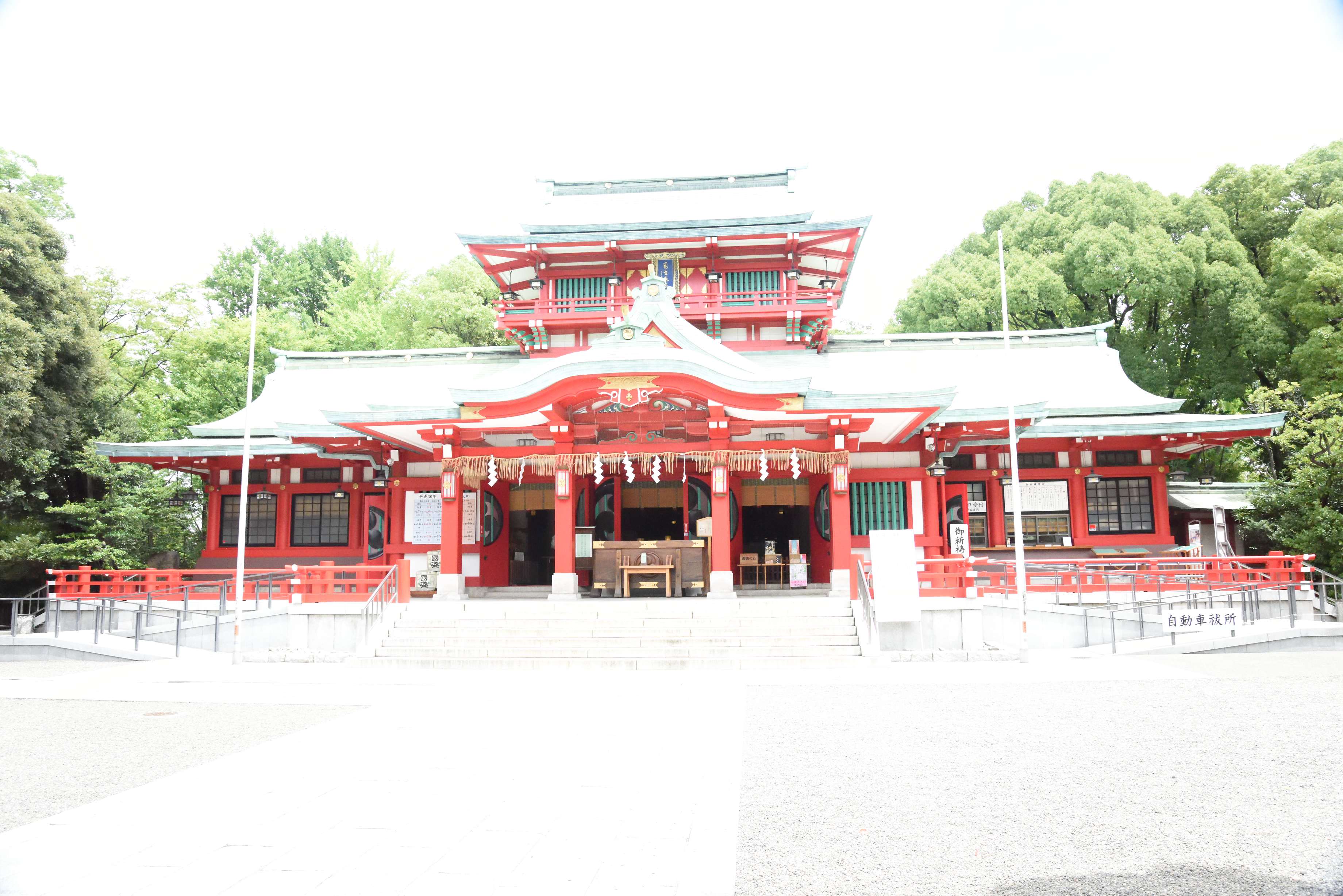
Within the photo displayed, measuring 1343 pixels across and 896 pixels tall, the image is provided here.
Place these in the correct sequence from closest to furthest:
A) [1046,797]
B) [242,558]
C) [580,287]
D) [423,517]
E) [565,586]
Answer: [1046,797] → [242,558] → [565,586] → [423,517] → [580,287]

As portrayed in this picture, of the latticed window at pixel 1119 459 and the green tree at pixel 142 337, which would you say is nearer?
the latticed window at pixel 1119 459

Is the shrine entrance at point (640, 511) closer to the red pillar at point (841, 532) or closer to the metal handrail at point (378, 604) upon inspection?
the red pillar at point (841, 532)

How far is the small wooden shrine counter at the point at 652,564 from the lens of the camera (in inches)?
695

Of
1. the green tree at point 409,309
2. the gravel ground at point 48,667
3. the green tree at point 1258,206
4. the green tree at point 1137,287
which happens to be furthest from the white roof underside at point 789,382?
the green tree at point 1258,206

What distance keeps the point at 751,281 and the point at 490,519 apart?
9.49m

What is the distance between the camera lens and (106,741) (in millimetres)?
8266

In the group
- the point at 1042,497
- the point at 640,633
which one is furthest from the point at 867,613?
the point at 1042,497

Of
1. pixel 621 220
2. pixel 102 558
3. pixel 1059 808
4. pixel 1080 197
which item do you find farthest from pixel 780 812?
pixel 1080 197

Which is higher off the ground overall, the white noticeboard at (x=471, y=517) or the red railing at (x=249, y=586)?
the white noticeboard at (x=471, y=517)

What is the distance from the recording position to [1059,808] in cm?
575

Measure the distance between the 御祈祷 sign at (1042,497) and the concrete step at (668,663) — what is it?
31.5ft

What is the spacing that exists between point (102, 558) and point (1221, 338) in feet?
115

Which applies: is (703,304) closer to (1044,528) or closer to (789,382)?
(789,382)

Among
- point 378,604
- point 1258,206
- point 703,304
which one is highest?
point 1258,206
